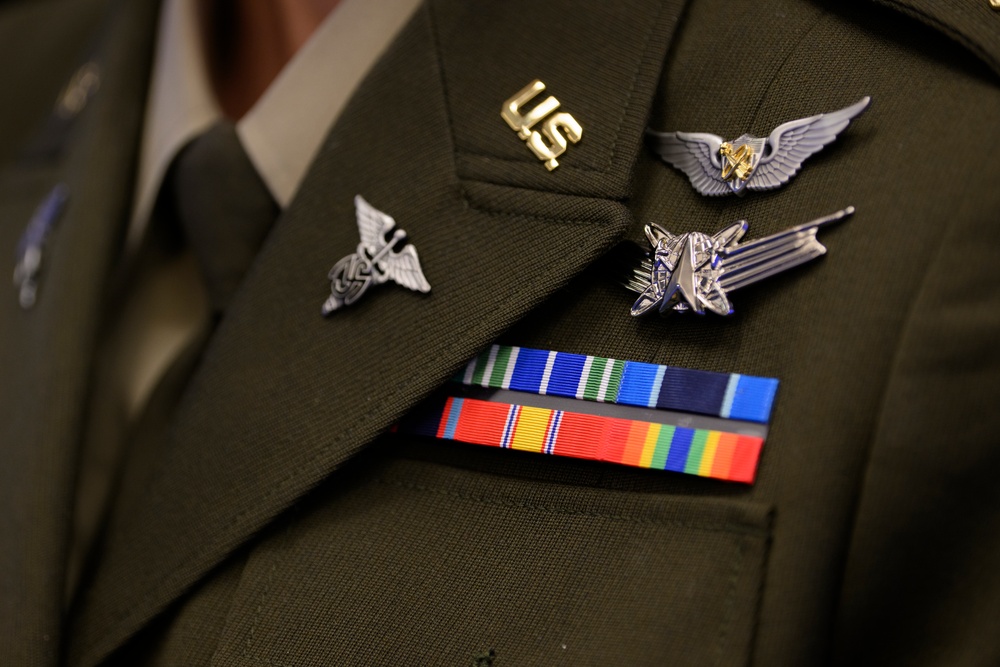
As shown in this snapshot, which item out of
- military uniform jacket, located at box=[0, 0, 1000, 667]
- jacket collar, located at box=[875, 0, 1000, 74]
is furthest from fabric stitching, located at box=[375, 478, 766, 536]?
jacket collar, located at box=[875, 0, 1000, 74]

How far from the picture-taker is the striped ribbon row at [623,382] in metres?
0.48

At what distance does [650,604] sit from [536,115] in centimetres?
33

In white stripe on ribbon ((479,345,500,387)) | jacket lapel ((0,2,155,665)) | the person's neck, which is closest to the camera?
white stripe on ribbon ((479,345,500,387))

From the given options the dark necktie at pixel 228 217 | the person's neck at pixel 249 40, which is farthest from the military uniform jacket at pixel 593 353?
the person's neck at pixel 249 40

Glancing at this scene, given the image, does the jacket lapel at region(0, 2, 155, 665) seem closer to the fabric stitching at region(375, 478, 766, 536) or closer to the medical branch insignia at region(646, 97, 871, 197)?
the fabric stitching at region(375, 478, 766, 536)

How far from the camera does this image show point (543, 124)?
1.90ft

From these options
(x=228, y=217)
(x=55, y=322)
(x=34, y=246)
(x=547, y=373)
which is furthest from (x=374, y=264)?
(x=34, y=246)

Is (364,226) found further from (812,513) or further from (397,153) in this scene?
(812,513)

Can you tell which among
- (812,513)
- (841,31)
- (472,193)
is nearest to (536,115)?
(472,193)

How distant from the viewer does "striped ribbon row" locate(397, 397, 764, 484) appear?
0.48 metres

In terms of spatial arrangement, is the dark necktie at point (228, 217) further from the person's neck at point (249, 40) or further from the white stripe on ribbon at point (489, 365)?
the white stripe on ribbon at point (489, 365)

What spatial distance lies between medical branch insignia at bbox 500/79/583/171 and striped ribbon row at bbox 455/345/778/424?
0.13 m

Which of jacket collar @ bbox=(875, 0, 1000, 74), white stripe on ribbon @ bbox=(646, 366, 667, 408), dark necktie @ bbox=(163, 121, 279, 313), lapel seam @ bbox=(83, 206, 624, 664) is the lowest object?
lapel seam @ bbox=(83, 206, 624, 664)

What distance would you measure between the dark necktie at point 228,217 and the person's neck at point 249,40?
0.17m
